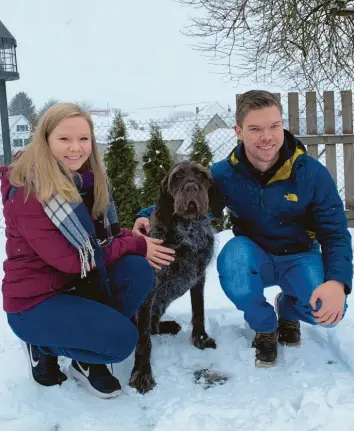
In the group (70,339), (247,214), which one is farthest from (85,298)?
(247,214)

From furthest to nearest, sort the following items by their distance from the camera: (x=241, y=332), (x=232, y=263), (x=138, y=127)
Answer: (x=138, y=127)
(x=241, y=332)
(x=232, y=263)

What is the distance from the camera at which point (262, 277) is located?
111 inches

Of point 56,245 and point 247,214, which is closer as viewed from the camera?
point 56,245

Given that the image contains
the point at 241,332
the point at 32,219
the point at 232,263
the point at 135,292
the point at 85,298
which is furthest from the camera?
the point at 241,332

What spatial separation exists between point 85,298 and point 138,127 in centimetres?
698

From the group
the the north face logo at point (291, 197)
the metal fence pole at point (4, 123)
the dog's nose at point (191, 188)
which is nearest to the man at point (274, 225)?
the the north face logo at point (291, 197)

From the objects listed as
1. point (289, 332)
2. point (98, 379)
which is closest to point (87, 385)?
point (98, 379)

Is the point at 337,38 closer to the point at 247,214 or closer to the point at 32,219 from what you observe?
the point at 247,214

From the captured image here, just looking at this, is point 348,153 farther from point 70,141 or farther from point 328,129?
point 70,141

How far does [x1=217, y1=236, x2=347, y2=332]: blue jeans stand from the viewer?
2.66 m

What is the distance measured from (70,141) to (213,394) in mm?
1478

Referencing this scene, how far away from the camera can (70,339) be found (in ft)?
7.38

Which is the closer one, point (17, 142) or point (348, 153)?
point (348, 153)

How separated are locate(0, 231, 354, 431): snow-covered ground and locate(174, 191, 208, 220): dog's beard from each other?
0.85 meters
